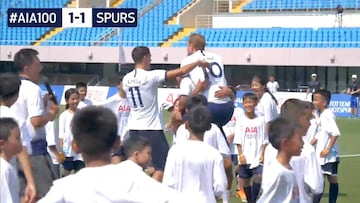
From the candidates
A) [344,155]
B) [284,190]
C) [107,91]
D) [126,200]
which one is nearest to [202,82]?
[284,190]

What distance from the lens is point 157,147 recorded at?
11.8 metres

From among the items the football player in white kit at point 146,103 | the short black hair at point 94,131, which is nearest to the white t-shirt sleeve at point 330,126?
the football player in white kit at point 146,103

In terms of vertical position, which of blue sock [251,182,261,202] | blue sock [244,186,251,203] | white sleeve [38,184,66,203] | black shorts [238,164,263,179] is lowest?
blue sock [244,186,251,203]

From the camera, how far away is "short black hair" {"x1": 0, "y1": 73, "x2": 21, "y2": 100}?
7738 millimetres

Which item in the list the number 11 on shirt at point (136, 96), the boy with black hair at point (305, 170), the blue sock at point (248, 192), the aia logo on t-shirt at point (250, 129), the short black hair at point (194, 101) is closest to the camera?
the boy with black hair at point (305, 170)

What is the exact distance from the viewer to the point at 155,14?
47.8 meters

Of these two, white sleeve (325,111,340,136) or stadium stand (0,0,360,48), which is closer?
white sleeve (325,111,340,136)

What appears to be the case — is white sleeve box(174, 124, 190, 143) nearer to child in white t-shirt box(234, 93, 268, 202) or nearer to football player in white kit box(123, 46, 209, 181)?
football player in white kit box(123, 46, 209, 181)

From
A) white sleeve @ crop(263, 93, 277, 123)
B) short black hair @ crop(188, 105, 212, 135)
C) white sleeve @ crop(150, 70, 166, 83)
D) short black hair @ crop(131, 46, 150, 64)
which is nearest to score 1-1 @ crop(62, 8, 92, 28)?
white sleeve @ crop(263, 93, 277, 123)

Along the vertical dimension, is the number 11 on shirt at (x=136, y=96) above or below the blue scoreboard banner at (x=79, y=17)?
below

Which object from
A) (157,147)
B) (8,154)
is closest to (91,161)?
(8,154)

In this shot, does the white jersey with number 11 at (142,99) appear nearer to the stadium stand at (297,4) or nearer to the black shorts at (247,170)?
the black shorts at (247,170)

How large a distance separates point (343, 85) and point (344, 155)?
1890 centimetres

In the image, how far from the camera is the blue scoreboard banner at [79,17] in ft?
82.0
